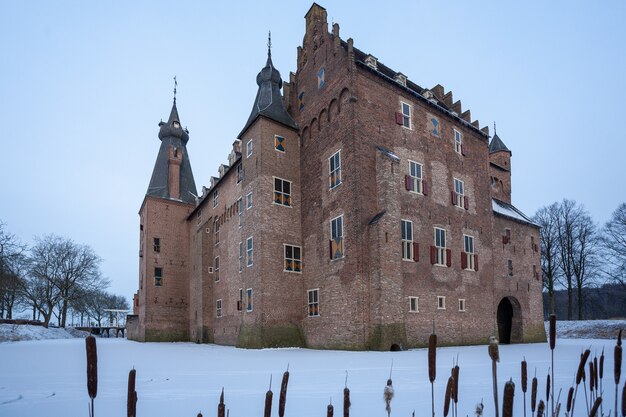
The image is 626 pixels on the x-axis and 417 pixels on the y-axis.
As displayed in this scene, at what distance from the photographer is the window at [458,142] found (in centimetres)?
2728

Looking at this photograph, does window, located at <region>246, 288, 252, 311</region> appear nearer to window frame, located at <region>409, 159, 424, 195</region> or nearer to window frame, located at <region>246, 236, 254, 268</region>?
window frame, located at <region>246, 236, 254, 268</region>

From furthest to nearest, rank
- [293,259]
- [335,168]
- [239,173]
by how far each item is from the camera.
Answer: [239,173]
[293,259]
[335,168]

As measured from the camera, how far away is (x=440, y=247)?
80.0 ft

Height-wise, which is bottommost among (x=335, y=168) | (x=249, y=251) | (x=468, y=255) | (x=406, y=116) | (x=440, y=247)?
(x=468, y=255)

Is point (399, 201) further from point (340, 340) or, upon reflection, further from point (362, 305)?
point (340, 340)

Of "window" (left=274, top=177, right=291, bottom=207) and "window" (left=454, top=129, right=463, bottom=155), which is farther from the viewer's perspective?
"window" (left=454, top=129, right=463, bottom=155)

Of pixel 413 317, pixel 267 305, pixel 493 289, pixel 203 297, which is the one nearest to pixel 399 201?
pixel 413 317

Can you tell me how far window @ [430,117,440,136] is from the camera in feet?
84.8

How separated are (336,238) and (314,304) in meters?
3.83

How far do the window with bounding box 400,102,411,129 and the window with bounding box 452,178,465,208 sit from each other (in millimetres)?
4753

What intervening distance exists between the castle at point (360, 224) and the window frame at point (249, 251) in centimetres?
12

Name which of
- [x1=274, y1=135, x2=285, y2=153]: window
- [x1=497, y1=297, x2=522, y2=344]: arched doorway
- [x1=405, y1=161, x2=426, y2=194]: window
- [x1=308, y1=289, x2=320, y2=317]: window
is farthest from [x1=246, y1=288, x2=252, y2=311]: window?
[x1=497, y1=297, x2=522, y2=344]: arched doorway

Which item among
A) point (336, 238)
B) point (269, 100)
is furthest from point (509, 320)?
point (269, 100)

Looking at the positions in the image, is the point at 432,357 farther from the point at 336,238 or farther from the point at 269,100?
the point at 269,100
